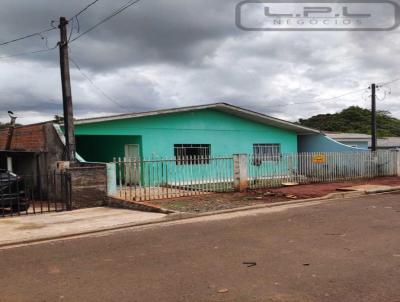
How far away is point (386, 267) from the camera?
20.8ft

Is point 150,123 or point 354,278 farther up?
point 150,123

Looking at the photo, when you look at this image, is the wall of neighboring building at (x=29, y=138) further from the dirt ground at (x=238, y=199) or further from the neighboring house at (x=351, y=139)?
the neighboring house at (x=351, y=139)

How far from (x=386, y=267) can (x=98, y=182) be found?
34.3ft

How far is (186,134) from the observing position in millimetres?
23562

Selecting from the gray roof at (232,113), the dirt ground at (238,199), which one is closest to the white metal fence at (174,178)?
the dirt ground at (238,199)

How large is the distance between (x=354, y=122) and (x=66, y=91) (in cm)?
5238

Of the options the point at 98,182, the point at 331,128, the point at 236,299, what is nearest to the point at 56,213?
the point at 98,182

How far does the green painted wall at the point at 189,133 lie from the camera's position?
853 inches

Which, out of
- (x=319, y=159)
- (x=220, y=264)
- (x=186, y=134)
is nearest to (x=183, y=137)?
(x=186, y=134)

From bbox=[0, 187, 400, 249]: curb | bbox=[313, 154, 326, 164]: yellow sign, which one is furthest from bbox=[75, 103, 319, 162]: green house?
bbox=[0, 187, 400, 249]: curb

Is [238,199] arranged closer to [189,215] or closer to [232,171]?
[232,171]

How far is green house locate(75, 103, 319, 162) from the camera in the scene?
21672 mm

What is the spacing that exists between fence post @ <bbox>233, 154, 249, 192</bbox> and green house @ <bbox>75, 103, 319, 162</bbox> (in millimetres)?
4064

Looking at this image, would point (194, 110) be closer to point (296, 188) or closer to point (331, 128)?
point (296, 188)
